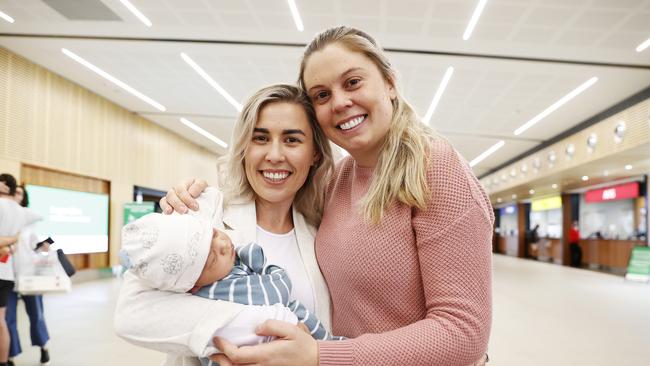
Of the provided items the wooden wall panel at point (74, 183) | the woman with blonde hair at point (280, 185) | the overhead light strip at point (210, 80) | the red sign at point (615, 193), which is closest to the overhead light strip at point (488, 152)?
the red sign at point (615, 193)

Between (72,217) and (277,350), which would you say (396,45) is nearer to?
(277,350)

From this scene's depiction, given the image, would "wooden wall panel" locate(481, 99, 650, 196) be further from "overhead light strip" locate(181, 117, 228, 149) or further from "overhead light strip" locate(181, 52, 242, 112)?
"overhead light strip" locate(181, 117, 228, 149)

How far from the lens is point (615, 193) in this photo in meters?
15.2

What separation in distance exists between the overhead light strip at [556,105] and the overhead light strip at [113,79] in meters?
A: 9.85

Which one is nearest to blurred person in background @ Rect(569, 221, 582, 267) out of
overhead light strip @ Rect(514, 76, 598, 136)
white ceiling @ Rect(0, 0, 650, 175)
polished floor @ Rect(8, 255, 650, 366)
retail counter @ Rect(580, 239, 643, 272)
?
retail counter @ Rect(580, 239, 643, 272)

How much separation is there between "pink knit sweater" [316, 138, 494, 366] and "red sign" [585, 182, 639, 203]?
16.3m

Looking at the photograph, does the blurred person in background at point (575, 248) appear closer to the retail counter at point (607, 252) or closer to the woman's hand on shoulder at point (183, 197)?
the retail counter at point (607, 252)

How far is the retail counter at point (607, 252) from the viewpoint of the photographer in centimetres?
1358

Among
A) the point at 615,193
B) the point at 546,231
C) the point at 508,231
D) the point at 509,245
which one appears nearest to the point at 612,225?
the point at 615,193

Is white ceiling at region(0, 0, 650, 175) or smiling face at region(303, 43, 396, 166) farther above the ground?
white ceiling at region(0, 0, 650, 175)

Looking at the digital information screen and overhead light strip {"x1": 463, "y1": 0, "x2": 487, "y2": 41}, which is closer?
overhead light strip {"x1": 463, "y1": 0, "x2": 487, "y2": 41}

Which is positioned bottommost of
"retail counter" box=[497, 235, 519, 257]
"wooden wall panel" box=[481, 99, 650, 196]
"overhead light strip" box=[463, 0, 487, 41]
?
"retail counter" box=[497, 235, 519, 257]

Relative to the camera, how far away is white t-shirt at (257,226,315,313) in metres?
1.51

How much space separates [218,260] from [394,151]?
2.09 feet
